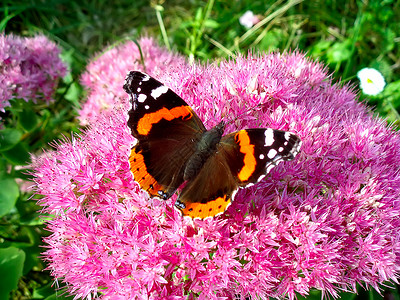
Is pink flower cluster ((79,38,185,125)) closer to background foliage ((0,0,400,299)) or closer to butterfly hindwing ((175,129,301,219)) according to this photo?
background foliage ((0,0,400,299))

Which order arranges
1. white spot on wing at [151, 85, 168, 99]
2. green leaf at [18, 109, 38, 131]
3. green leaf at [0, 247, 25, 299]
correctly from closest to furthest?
white spot on wing at [151, 85, 168, 99], green leaf at [0, 247, 25, 299], green leaf at [18, 109, 38, 131]

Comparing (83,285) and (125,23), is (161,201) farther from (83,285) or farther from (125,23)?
(125,23)

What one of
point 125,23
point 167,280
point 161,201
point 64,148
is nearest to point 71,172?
point 64,148

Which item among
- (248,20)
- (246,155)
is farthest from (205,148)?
(248,20)

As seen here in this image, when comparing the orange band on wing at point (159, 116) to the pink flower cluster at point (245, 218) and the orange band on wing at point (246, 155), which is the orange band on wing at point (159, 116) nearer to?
the pink flower cluster at point (245, 218)

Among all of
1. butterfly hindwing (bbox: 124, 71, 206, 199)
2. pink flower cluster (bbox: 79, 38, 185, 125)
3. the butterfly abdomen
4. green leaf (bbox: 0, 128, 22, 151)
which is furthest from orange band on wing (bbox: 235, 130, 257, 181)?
green leaf (bbox: 0, 128, 22, 151)

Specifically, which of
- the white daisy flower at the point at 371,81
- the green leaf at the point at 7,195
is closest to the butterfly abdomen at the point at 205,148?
the green leaf at the point at 7,195
